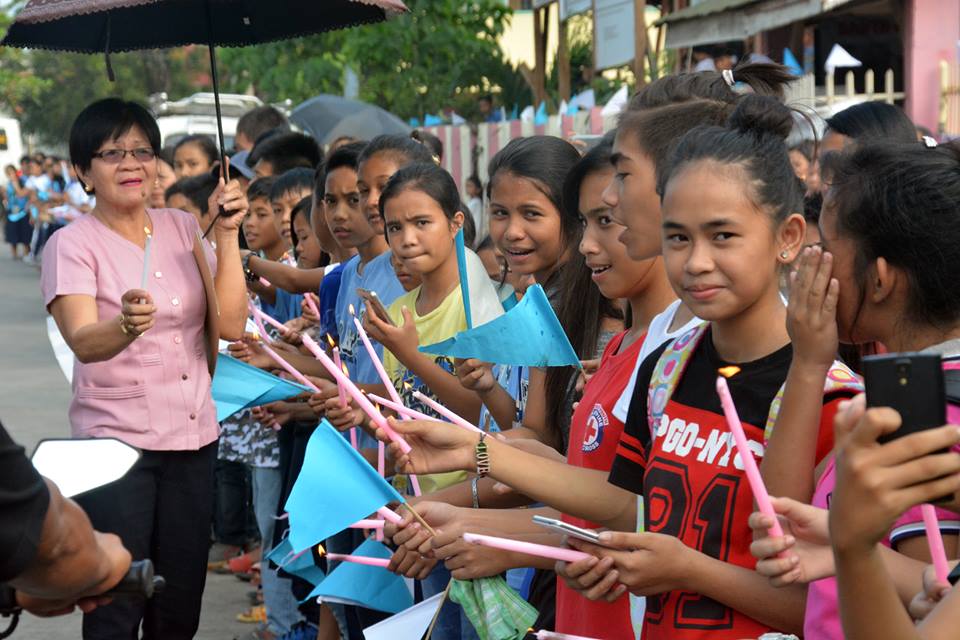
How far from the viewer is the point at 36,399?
1176 centimetres

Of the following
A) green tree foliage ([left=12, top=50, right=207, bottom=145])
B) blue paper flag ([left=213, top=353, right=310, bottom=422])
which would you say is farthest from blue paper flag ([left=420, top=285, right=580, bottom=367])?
green tree foliage ([left=12, top=50, right=207, bottom=145])

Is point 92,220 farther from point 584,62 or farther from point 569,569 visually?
point 584,62

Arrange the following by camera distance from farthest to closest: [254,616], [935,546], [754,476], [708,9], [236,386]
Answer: [708,9] < [254,616] < [236,386] < [754,476] < [935,546]

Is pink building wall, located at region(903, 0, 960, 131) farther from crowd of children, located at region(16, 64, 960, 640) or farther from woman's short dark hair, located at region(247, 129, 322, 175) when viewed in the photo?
crowd of children, located at region(16, 64, 960, 640)

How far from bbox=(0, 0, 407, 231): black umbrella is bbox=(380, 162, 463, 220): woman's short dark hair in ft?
2.62

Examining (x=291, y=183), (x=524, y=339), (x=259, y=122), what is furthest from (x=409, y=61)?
(x=524, y=339)

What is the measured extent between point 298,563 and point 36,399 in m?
7.63

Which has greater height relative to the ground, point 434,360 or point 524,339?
point 524,339

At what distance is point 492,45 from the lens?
1756 centimetres

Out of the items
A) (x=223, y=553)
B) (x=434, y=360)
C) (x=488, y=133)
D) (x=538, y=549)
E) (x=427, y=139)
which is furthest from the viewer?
(x=488, y=133)

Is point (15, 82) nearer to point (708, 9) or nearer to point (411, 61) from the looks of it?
point (411, 61)

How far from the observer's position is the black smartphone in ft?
4.78

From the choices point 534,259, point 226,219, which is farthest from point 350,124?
point 534,259

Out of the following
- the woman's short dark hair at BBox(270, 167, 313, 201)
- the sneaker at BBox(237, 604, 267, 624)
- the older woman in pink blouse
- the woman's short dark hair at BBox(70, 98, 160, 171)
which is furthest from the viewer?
the woman's short dark hair at BBox(270, 167, 313, 201)
